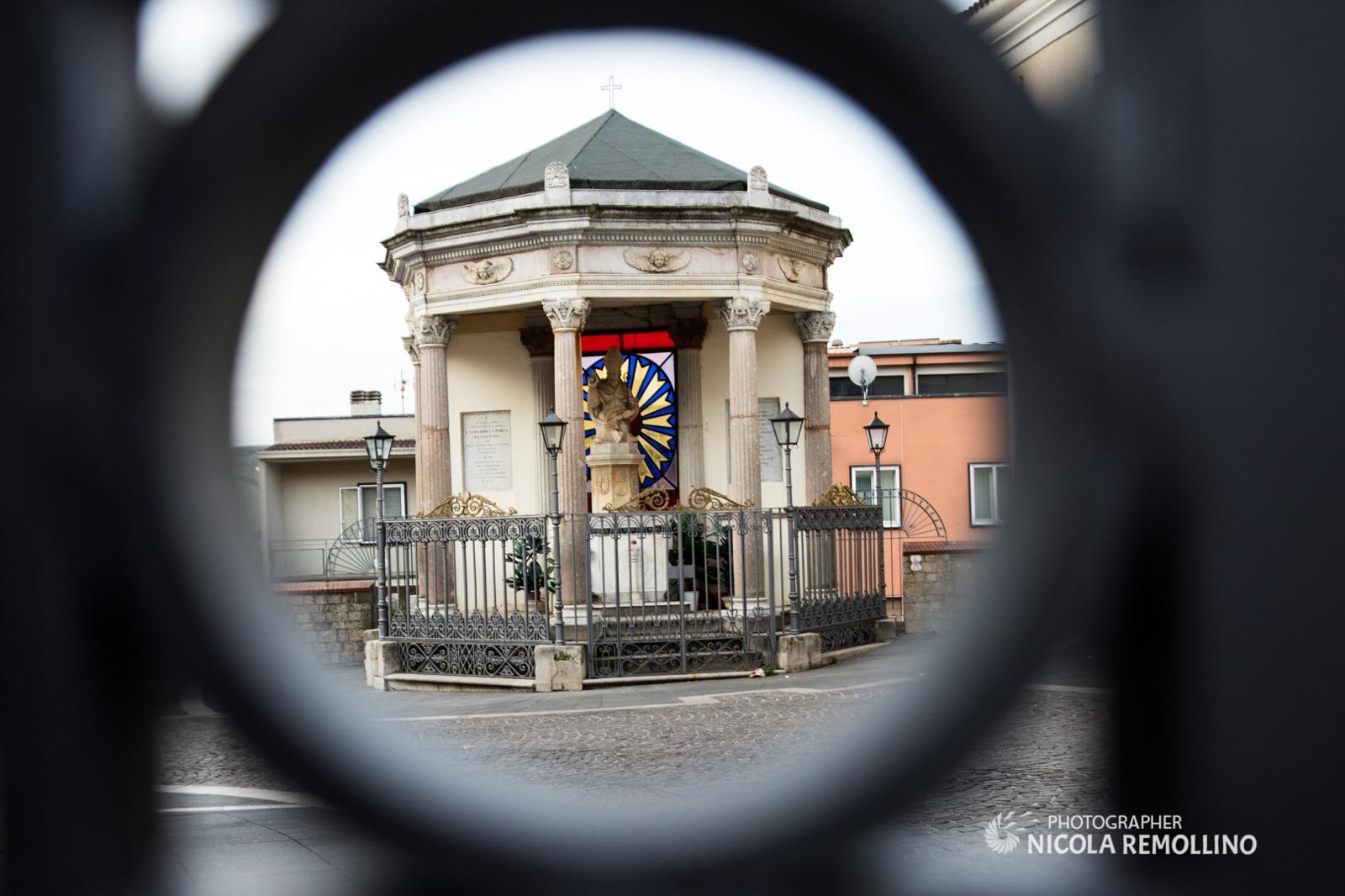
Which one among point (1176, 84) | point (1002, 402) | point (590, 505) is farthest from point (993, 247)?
point (590, 505)

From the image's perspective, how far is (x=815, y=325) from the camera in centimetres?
1566

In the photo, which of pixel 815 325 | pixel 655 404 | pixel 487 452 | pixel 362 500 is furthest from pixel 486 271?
pixel 362 500

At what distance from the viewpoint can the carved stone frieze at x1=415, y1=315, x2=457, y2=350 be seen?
14.8 meters

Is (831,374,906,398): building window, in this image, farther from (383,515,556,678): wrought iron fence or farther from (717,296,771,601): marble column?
(383,515,556,678): wrought iron fence

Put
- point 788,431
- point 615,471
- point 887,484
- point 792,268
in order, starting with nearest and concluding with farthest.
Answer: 1. point 788,431
2. point 792,268
3. point 615,471
4. point 887,484

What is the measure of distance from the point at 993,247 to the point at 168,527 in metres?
0.94

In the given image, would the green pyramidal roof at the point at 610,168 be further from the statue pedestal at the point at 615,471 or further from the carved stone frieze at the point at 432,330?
the statue pedestal at the point at 615,471

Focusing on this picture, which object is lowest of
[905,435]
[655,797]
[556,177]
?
[655,797]

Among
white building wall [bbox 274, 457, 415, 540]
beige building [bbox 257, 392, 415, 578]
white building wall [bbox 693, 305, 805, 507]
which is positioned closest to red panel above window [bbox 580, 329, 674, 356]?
white building wall [bbox 693, 305, 805, 507]

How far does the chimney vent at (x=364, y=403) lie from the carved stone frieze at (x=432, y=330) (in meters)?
17.1

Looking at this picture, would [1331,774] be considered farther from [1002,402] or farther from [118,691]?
[118,691]

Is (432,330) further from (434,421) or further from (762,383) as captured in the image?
(762,383)

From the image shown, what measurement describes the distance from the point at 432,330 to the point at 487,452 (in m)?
2.16

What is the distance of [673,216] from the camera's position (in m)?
13.8
